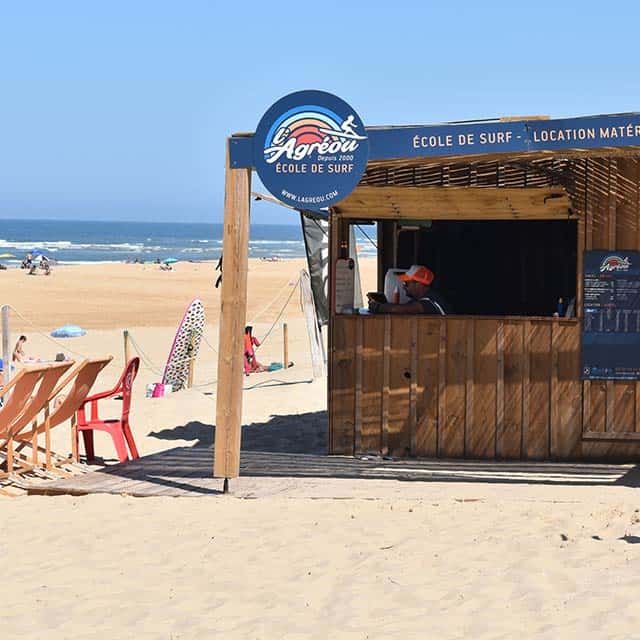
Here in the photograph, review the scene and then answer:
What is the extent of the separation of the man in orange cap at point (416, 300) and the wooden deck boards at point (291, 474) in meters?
1.09

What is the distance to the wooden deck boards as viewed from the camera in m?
7.68

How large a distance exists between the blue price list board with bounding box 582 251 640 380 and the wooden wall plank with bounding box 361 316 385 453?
4.72ft

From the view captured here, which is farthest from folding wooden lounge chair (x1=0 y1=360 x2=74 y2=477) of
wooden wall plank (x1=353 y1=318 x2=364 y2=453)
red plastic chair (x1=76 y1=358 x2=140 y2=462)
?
wooden wall plank (x1=353 y1=318 x2=364 y2=453)

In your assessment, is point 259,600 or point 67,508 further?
point 67,508

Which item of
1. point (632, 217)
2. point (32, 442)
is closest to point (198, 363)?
point (32, 442)

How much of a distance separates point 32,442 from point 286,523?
2.99m

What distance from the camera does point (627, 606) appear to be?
4969 mm

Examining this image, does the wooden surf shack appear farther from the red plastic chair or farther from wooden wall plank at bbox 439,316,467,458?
the red plastic chair

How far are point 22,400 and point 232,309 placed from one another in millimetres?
1927

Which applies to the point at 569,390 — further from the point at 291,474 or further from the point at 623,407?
the point at 291,474

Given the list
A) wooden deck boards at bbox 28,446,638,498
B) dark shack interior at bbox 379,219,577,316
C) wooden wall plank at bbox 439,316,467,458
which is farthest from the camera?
dark shack interior at bbox 379,219,577,316

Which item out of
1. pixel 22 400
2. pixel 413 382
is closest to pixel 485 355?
pixel 413 382

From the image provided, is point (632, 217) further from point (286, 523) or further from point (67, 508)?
point (67, 508)

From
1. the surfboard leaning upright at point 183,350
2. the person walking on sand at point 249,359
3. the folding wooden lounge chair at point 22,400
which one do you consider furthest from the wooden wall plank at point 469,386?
the person walking on sand at point 249,359
